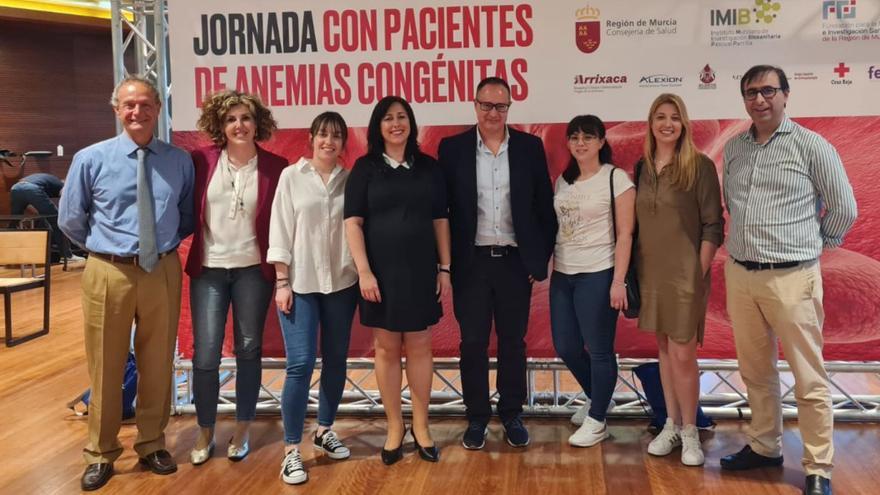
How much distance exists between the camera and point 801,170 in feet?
8.82

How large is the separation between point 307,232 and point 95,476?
4.40ft

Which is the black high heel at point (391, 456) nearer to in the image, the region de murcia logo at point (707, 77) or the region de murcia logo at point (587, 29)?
the region de murcia logo at point (587, 29)

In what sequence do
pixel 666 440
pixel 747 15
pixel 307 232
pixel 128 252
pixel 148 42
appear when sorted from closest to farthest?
A: pixel 128 252 → pixel 307 232 → pixel 666 440 → pixel 747 15 → pixel 148 42

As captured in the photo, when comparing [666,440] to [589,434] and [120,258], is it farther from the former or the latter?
[120,258]

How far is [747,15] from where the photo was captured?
3455mm

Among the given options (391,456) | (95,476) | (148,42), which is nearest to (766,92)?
(391,456)

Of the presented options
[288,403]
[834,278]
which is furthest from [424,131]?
[834,278]

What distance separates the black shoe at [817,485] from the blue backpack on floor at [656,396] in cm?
76

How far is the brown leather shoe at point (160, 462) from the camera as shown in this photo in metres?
3.12

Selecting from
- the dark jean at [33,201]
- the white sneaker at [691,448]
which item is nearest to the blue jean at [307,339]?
the white sneaker at [691,448]

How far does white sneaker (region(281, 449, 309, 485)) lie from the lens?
299cm

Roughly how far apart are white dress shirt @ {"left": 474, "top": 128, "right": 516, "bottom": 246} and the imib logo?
1.28m

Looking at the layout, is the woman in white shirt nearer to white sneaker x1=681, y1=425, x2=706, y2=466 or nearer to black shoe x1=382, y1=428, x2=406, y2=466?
black shoe x1=382, y1=428, x2=406, y2=466

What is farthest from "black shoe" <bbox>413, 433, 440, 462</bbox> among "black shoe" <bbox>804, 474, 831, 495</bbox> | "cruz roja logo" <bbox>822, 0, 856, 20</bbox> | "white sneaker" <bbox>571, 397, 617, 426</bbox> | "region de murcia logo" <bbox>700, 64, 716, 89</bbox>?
"cruz roja logo" <bbox>822, 0, 856, 20</bbox>
